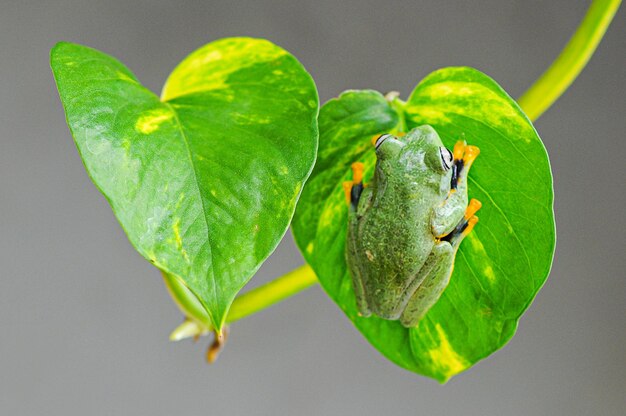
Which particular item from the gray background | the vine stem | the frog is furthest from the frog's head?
the gray background

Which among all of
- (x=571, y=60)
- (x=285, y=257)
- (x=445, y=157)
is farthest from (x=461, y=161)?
(x=285, y=257)

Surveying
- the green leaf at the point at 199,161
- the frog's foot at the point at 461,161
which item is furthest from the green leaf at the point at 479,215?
the green leaf at the point at 199,161

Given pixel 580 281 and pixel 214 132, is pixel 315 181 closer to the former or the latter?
pixel 214 132

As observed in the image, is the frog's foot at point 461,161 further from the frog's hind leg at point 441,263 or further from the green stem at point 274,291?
the green stem at point 274,291

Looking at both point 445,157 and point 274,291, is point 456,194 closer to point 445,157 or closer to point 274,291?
point 445,157

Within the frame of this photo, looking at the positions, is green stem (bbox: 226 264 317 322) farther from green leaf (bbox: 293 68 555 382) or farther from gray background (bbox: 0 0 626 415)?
gray background (bbox: 0 0 626 415)

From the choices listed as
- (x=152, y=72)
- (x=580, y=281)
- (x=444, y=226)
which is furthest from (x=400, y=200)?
(x=580, y=281)
